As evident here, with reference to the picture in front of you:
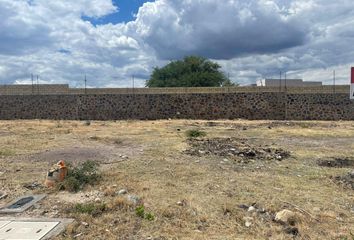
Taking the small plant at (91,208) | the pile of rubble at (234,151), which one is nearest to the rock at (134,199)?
the small plant at (91,208)

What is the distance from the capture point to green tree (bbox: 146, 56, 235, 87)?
40.9 meters

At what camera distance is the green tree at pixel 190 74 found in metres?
40.9

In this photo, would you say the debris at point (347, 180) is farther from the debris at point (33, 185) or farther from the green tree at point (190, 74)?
the green tree at point (190, 74)

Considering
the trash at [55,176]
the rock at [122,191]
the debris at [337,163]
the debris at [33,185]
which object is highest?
the trash at [55,176]

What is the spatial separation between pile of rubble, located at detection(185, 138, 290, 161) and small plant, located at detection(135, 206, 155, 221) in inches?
205

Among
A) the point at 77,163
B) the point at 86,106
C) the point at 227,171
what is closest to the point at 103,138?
the point at 77,163

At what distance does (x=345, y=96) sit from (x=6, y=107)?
76.6 feet

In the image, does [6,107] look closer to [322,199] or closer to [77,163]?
[77,163]

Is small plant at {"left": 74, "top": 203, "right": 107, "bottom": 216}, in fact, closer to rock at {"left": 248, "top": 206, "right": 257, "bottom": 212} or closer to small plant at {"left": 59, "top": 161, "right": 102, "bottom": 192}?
small plant at {"left": 59, "top": 161, "right": 102, "bottom": 192}

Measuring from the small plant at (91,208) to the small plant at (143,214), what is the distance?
1.63ft

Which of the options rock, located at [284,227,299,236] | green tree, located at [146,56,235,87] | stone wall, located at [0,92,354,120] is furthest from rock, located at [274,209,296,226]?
green tree, located at [146,56,235,87]

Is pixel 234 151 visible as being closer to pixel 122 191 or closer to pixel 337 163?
pixel 337 163

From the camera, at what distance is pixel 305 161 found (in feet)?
32.8

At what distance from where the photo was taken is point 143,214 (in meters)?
5.45
